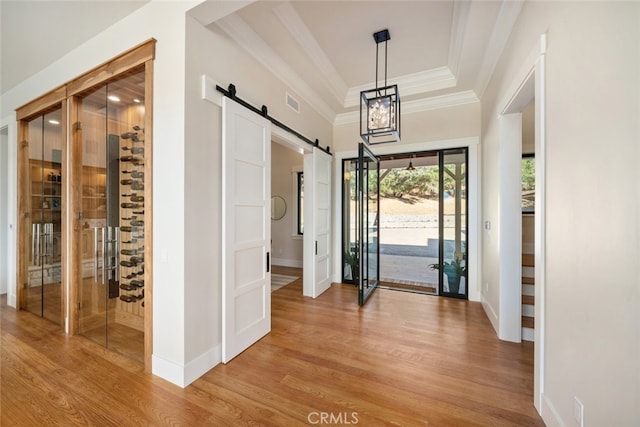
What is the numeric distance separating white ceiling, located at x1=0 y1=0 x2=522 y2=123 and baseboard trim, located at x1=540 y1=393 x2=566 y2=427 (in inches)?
115

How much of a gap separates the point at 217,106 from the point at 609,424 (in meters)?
3.07

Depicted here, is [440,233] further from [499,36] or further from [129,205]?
[129,205]

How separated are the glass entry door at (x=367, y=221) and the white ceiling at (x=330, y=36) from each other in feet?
3.89

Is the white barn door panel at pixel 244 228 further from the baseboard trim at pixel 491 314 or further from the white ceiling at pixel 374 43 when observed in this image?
the baseboard trim at pixel 491 314

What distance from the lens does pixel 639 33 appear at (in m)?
0.92

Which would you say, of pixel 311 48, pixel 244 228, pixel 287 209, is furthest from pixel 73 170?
pixel 287 209

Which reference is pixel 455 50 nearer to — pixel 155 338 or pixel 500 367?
pixel 500 367

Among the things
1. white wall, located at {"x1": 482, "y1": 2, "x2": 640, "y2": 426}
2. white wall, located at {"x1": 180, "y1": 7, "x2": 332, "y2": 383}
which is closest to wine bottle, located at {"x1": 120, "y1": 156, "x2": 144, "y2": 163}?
white wall, located at {"x1": 180, "y1": 7, "x2": 332, "y2": 383}

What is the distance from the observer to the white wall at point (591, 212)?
0.97m

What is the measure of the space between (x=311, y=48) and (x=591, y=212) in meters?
3.02

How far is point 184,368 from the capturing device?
194cm

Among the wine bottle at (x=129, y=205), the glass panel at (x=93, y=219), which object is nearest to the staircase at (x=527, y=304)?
the wine bottle at (x=129, y=205)

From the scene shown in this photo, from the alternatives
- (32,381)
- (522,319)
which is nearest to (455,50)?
(522,319)

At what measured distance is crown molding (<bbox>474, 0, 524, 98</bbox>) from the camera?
207 centimetres
